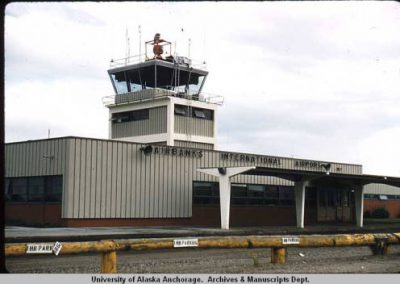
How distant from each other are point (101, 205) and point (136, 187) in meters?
2.54

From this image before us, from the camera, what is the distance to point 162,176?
34500 mm

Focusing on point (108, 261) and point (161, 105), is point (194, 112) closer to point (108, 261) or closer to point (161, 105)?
point (161, 105)

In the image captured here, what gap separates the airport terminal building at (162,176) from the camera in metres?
31.0

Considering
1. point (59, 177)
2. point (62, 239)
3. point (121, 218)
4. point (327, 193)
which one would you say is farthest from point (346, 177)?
point (62, 239)

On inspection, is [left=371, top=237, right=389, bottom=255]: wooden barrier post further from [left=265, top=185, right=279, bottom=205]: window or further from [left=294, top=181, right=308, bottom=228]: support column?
[left=265, top=185, right=279, bottom=205]: window

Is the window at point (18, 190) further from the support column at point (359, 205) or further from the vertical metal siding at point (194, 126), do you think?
the support column at point (359, 205)

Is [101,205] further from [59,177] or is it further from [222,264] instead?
[222,264]

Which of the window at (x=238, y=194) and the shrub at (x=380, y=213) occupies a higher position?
the window at (x=238, y=194)

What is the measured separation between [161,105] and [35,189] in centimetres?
1611

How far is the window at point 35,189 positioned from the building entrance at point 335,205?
22.2m

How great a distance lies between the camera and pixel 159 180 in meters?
34.3

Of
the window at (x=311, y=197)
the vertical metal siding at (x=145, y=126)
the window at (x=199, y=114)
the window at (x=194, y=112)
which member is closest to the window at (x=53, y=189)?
the vertical metal siding at (x=145, y=126)

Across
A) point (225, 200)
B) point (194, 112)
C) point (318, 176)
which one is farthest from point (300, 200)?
point (194, 112)

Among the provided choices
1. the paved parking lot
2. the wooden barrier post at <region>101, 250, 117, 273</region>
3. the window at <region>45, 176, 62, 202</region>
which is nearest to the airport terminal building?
the window at <region>45, 176, 62, 202</region>
